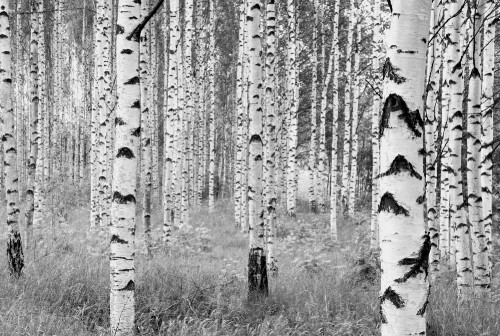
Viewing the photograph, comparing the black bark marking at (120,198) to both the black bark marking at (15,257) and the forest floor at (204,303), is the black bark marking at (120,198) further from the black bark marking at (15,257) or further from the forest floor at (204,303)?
the black bark marking at (15,257)

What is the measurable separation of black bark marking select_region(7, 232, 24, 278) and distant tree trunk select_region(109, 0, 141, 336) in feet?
6.52

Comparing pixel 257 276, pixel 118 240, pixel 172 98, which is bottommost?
pixel 257 276

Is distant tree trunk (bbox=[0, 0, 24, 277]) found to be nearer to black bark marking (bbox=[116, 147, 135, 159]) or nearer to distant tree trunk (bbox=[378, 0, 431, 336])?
black bark marking (bbox=[116, 147, 135, 159])

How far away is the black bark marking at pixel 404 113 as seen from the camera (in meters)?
1.82

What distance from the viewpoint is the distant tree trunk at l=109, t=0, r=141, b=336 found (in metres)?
3.85

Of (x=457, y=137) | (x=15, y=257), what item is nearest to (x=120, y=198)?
(x=15, y=257)

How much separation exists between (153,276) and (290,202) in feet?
33.3

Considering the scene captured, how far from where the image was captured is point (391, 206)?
6.04 feet

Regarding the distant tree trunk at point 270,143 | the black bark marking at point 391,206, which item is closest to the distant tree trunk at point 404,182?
→ the black bark marking at point 391,206

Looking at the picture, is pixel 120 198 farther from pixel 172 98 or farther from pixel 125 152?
pixel 172 98

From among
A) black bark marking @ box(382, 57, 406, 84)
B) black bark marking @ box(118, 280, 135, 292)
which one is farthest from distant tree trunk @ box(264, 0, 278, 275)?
black bark marking @ box(382, 57, 406, 84)

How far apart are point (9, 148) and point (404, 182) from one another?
204 inches

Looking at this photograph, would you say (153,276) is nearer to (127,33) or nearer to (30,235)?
(30,235)

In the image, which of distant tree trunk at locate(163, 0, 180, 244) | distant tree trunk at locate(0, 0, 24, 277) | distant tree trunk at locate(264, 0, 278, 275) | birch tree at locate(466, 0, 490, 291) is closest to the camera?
birch tree at locate(466, 0, 490, 291)
